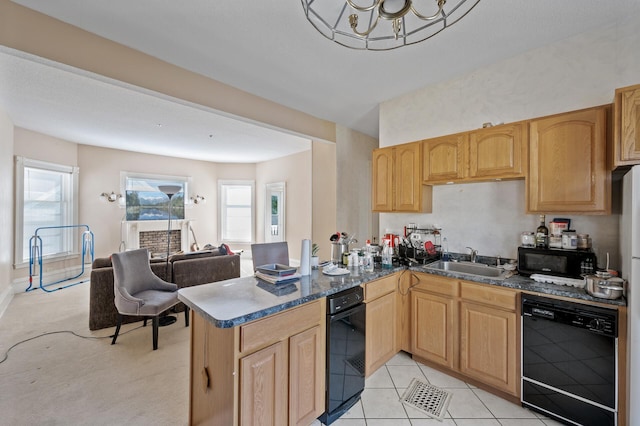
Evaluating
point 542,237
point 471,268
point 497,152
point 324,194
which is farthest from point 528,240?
point 324,194

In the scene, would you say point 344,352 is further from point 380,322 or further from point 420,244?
point 420,244

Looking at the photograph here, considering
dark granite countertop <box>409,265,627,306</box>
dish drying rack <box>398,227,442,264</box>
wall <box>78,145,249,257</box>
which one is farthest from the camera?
wall <box>78,145,249,257</box>

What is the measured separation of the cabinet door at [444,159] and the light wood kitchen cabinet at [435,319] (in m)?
1.03

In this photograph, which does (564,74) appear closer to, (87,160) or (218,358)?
(218,358)

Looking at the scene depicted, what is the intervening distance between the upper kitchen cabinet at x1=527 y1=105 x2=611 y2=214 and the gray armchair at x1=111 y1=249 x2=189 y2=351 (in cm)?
369

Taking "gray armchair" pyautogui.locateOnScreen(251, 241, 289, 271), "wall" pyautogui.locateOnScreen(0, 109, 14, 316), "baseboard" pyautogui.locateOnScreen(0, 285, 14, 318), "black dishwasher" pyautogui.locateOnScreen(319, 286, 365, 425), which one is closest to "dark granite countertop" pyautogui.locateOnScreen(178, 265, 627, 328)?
"black dishwasher" pyautogui.locateOnScreen(319, 286, 365, 425)

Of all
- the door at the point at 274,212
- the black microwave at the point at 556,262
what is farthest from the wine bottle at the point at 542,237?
the door at the point at 274,212

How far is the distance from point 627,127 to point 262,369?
2.62 meters

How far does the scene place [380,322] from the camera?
2314 mm

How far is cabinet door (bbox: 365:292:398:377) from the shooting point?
2.19 m

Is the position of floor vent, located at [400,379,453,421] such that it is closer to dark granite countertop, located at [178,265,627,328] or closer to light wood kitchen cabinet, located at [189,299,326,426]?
light wood kitchen cabinet, located at [189,299,326,426]

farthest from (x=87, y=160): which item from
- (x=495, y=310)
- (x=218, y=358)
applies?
(x=495, y=310)

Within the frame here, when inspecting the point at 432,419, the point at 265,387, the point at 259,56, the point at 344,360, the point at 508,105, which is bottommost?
the point at 432,419

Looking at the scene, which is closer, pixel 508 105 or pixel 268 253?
pixel 508 105
